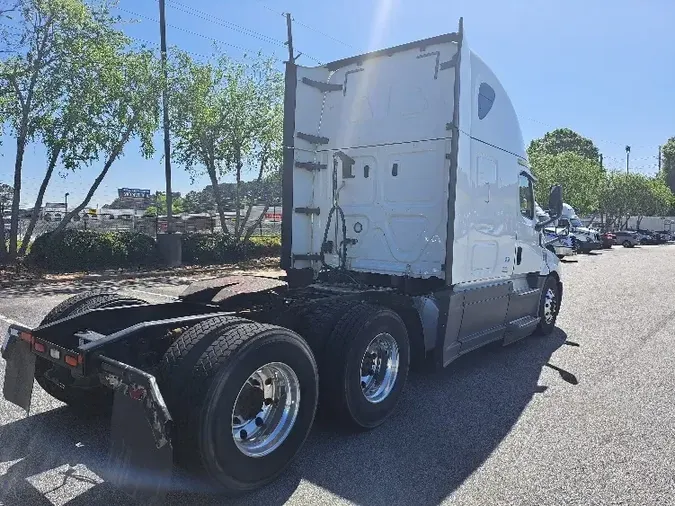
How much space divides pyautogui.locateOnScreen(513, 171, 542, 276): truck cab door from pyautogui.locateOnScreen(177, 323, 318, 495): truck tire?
13.0 feet

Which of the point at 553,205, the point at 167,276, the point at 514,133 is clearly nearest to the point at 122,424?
the point at 514,133

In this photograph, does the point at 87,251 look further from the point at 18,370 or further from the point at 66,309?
the point at 18,370

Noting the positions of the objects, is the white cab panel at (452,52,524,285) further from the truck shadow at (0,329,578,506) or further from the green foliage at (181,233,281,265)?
the green foliage at (181,233,281,265)

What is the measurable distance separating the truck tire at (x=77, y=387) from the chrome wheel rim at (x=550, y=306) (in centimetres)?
579

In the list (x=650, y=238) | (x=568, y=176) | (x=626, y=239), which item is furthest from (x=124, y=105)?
(x=650, y=238)

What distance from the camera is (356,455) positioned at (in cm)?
391

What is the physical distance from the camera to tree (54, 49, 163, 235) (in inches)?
606

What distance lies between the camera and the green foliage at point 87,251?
49.4 feet

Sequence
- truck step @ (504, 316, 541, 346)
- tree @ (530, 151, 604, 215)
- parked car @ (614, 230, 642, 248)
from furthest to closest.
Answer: parked car @ (614, 230, 642, 248), tree @ (530, 151, 604, 215), truck step @ (504, 316, 541, 346)

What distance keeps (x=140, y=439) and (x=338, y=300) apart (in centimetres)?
215

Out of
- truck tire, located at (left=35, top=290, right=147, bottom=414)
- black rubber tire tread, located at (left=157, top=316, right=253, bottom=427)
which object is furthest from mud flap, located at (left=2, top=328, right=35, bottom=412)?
black rubber tire tread, located at (left=157, top=316, right=253, bottom=427)

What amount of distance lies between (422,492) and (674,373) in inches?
168

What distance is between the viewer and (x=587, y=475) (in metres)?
3.65

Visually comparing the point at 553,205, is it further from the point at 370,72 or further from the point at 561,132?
the point at 561,132
